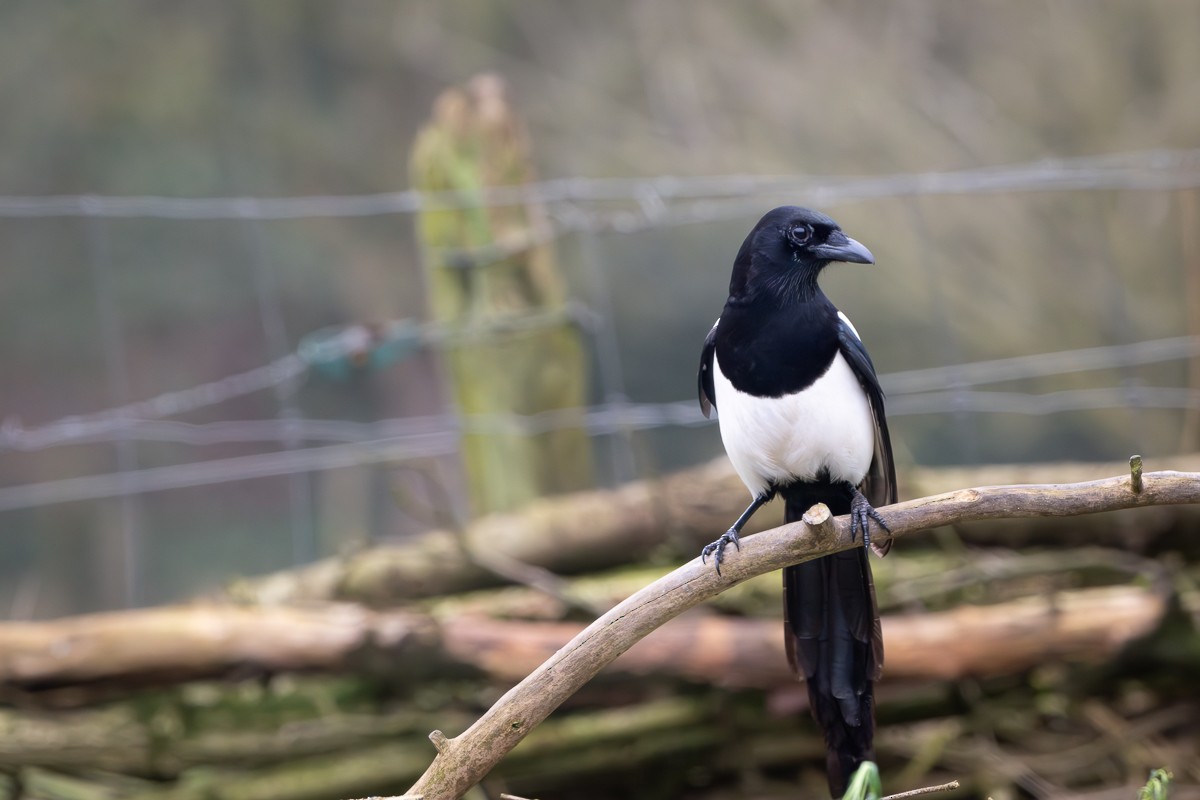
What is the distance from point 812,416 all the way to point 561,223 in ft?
8.39

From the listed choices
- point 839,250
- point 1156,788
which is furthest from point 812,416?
point 1156,788

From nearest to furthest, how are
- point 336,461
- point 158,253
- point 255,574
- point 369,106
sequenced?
point 336,461, point 255,574, point 158,253, point 369,106

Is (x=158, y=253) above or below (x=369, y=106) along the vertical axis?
below

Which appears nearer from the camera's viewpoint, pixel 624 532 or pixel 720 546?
pixel 720 546

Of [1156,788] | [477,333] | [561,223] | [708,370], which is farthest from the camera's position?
[561,223]

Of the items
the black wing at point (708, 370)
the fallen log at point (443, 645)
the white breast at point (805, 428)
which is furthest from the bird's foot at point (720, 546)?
the fallen log at point (443, 645)

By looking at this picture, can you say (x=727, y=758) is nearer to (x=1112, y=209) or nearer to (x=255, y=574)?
(x=1112, y=209)

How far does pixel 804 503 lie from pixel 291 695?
1.32 m

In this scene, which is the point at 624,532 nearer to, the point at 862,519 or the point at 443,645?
the point at 443,645

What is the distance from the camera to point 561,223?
15.1 feet

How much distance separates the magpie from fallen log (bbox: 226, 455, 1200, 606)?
1.03 m

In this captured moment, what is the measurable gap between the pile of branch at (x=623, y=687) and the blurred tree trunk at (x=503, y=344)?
0.50 m

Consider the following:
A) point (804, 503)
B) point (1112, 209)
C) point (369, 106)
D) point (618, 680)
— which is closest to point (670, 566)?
point (618, 680)

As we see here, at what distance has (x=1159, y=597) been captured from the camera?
3.06 m
